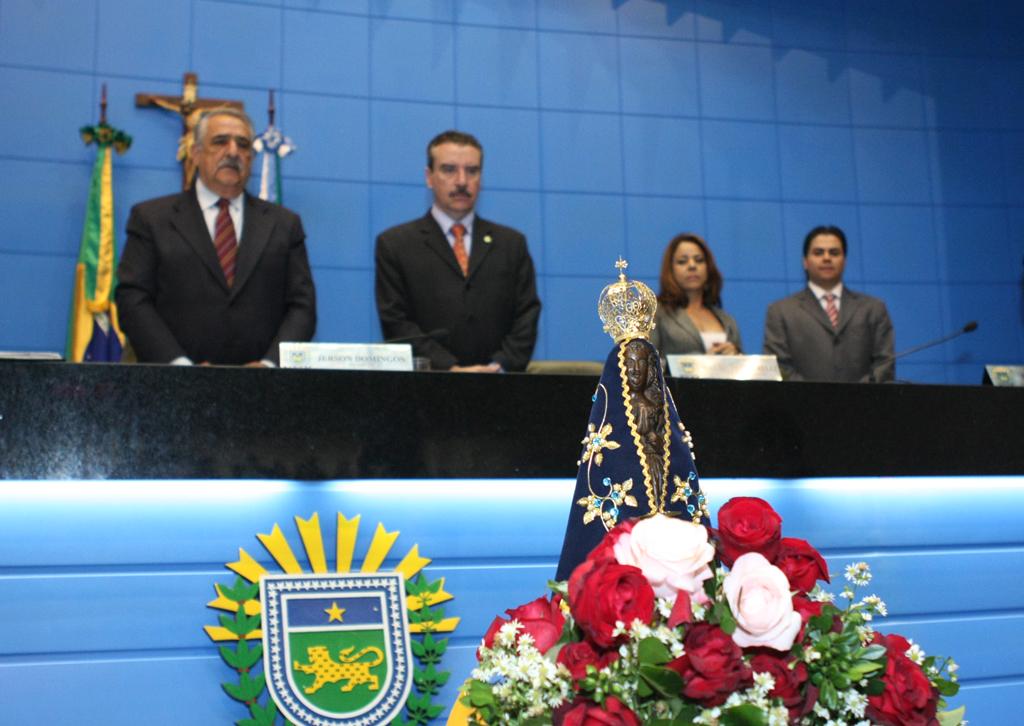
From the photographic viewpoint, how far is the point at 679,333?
4422mm

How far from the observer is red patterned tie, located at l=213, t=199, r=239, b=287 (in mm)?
3906

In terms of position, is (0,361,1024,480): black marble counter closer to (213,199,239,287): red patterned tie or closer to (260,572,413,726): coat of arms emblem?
(260,572,413,726): coat of arms emblem

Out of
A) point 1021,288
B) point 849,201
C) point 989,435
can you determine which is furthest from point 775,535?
point 1021,288

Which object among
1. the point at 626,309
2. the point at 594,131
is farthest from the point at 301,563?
the point at 594,131

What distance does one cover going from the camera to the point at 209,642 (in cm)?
249

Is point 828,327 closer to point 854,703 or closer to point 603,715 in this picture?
point 854,703

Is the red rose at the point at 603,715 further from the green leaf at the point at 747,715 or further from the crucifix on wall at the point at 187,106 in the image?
the crucifix on wall at the point at 187,106

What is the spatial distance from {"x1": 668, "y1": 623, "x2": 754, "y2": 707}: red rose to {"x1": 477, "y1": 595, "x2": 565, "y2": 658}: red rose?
16cm

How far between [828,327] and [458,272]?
59.8 inches

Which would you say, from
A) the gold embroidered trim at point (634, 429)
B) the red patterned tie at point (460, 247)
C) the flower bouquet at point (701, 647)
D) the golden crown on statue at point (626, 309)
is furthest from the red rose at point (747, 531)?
the red patterned tie at point (460, 247)

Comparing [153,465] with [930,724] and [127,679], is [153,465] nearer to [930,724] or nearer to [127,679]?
[127,679]

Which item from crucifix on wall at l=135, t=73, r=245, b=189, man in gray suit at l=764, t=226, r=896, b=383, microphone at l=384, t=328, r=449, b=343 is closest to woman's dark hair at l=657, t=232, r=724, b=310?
man in gray suit at l=764, t=226, r=896, b=383

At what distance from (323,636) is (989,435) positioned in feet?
6.01

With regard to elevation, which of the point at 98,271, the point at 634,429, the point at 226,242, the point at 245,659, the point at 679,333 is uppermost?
the point at 98,271
